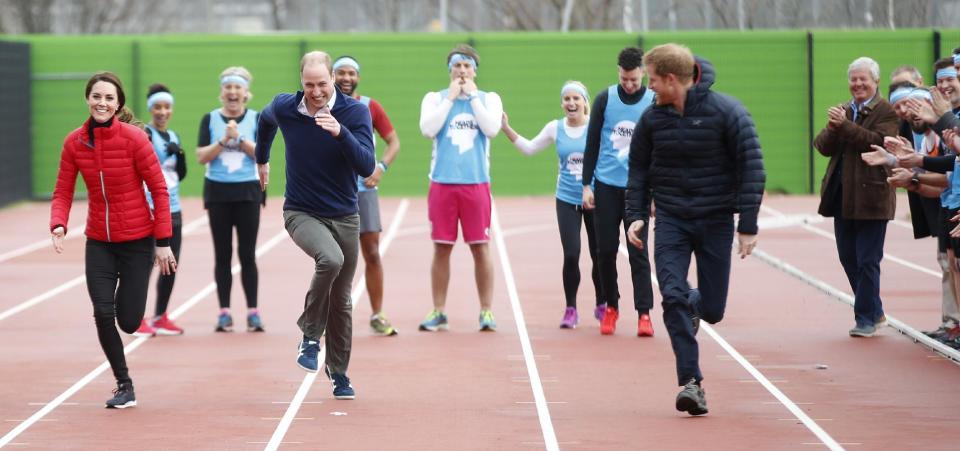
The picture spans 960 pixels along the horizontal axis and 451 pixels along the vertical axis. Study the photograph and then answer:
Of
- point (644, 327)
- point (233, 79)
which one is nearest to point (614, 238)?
point (644, 327)

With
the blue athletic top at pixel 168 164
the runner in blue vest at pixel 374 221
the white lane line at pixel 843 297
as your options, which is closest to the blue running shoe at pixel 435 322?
the runner in blue vest at pixel 374 221

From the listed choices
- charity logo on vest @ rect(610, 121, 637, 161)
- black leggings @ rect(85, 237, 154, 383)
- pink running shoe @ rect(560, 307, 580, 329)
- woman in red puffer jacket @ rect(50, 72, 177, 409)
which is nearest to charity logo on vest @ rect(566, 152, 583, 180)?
charity logo on vest @ rect(610, 121, 637, 161)

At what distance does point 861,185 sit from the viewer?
11.4m

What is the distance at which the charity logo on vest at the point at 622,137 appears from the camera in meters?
11.7

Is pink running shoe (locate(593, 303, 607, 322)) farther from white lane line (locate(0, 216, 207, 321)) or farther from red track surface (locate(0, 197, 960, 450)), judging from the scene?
white lane line (locate(0, 216, 207, 321))

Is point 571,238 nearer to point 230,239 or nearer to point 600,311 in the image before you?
point 600,311

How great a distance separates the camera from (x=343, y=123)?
30.3 ft

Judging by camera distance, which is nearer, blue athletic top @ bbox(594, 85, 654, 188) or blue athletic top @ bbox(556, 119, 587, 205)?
blue athletic top @ bbox(594, 85, 654, 188)

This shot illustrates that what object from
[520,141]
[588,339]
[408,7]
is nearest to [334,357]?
[588,339]

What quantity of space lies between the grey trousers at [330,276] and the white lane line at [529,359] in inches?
46.3

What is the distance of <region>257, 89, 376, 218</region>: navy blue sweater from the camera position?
914 centimetres

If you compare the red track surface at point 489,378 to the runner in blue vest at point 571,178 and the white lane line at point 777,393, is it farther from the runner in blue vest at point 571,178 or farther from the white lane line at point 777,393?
the runner in blue vest at point 571,178

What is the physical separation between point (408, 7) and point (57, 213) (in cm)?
4860

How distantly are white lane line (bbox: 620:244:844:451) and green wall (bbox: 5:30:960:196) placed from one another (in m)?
15.7
